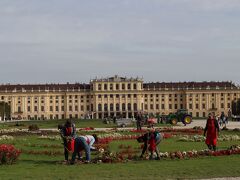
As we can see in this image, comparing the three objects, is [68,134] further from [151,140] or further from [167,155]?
[167,155]

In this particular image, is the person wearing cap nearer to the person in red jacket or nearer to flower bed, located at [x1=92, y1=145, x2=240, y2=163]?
flower bed, located at [x1=92, y1=145, x2=240, y2=163]

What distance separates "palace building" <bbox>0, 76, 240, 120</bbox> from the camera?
13700 centimetres

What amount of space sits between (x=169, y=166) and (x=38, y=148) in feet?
25.5

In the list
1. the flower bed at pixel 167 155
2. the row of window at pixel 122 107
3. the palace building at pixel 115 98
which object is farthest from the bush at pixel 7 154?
the row of window at pixel 122 107

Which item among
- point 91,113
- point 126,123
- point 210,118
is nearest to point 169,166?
point 210,118

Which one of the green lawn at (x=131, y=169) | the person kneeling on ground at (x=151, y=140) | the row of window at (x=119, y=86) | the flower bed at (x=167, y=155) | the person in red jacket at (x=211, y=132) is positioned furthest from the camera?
the row of window at (x=119, y=86)

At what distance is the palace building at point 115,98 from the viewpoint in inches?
5394

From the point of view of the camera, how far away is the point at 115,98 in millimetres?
138000

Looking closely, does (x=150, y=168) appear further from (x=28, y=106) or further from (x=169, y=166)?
A: (x=28, y=106)

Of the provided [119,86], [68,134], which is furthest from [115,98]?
[68,134]

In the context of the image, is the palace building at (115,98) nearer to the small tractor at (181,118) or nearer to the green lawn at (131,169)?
the small tractor at (181,118)

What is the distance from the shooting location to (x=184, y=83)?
142125mm

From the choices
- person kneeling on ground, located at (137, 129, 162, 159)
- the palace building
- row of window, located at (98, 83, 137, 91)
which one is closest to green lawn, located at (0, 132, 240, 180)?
person kneeling on ground, located at (137, 129, 162, 159)

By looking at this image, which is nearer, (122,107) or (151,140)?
(151,140)
